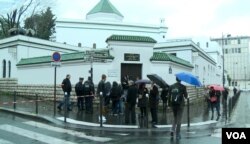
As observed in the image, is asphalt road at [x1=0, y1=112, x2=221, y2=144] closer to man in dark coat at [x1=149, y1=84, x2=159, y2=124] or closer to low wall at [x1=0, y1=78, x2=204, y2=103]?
man in dark coat at [x1=149, y1=84, x2=159, y2=124]

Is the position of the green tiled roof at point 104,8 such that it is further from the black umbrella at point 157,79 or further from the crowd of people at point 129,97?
the black umbrella at point 157,79

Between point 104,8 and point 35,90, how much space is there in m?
25.8

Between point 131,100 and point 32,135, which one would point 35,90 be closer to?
point 131,100

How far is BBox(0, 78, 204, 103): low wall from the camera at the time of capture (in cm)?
2450

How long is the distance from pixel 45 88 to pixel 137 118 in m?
9.71

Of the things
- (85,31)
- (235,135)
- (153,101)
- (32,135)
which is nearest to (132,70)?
(153,101)

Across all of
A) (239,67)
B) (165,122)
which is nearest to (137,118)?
(165,122)

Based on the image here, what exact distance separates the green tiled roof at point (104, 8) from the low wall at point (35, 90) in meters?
20.0

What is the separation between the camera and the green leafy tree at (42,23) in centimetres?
5931

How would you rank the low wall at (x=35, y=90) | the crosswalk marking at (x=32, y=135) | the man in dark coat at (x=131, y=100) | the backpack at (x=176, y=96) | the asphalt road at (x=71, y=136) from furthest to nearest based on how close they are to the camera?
1. the low wall at (x=35, y=90)
2. the man in dark coat at (x=131, y=100)
3. the backpack at (x=176, y=96)
4. the asphalt road at (x=71, y=136)
5. the crosswalk marking at (x=32, y=135)

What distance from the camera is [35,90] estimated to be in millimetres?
26172

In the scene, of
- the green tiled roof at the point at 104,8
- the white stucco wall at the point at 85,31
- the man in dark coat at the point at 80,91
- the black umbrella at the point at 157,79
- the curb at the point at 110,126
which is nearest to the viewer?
the curb at the point at 110,126

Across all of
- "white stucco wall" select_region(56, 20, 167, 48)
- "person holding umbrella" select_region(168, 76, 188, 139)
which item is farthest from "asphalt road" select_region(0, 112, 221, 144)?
"white stucco wall" select_region(56, 20, 167, 48)

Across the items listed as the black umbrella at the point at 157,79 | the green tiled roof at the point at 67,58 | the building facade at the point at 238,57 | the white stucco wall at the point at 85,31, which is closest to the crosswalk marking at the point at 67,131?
the green tiled roof at the point at 67,58
